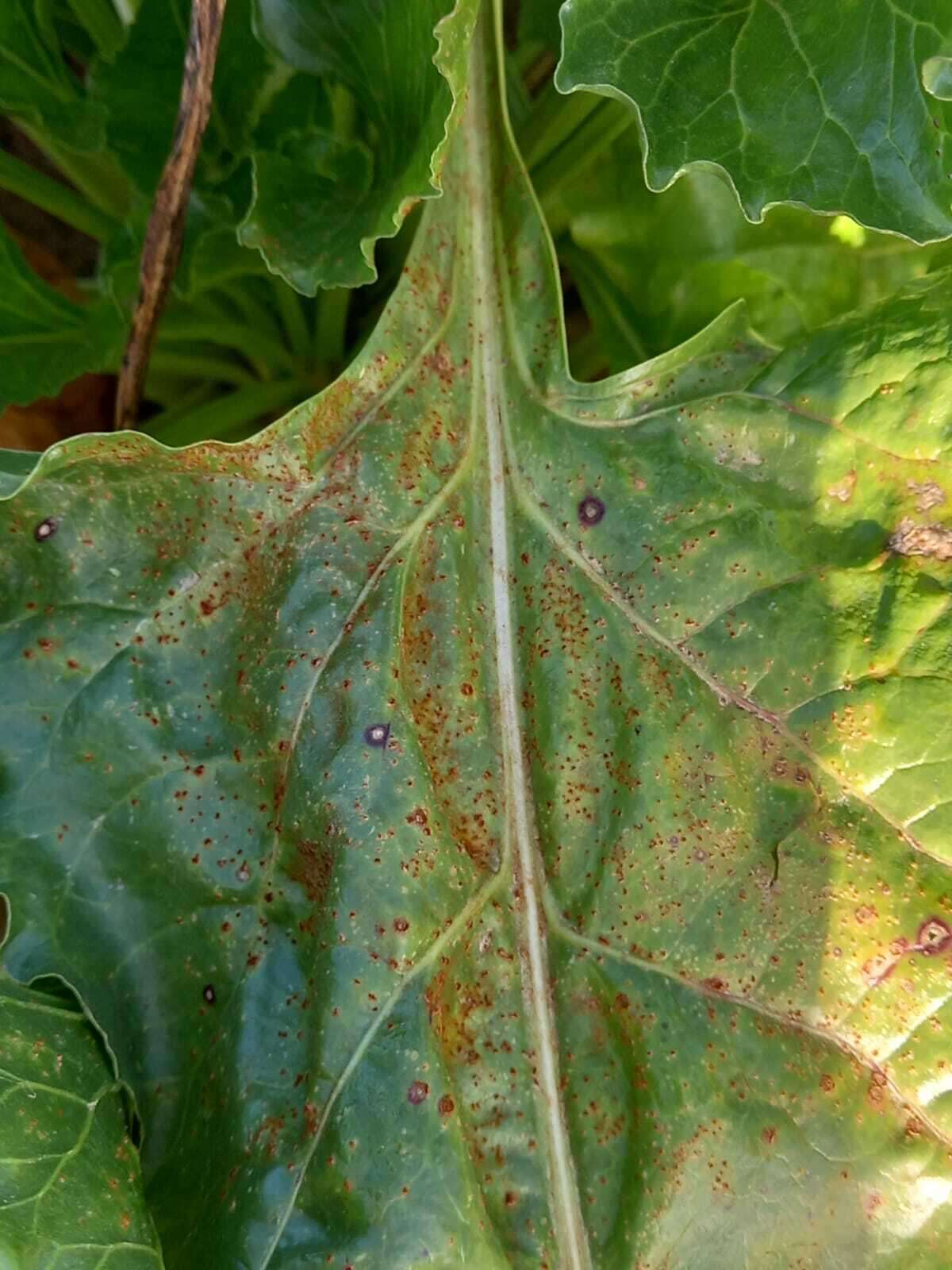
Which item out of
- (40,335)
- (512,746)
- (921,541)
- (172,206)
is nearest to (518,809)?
(512,746)

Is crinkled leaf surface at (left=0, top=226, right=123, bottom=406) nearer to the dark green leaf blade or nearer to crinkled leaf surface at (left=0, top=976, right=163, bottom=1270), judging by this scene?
the dark green leaf blade

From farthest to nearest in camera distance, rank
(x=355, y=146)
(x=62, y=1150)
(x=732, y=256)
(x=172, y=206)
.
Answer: (x=732, y=256) < (x=355, y=146) < (x=172, y=206) < (x=62, y=1150)

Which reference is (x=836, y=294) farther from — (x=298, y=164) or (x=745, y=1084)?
(x=745, y=1084)

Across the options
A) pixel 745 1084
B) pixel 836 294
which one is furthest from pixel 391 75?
pixel 745 1084

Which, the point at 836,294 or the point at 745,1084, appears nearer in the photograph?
the point at 745,1084

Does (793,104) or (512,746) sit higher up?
(793,104)

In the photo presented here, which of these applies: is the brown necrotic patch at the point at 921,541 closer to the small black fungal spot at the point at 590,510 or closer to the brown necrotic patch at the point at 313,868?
the small black fungal spot at the point at 590,510

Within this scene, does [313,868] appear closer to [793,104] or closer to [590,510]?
[590,510]
